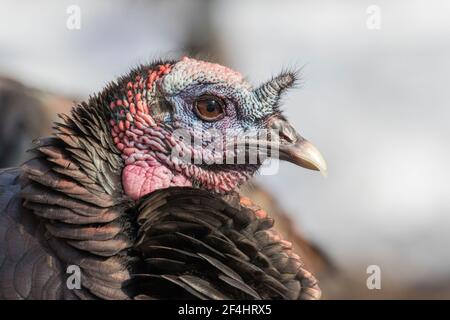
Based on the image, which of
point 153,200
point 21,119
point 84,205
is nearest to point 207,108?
point 153,200

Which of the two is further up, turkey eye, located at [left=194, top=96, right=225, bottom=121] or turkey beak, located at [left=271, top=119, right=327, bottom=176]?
turkey eye, located at [left=194, top=96, right=225, bottom=121]

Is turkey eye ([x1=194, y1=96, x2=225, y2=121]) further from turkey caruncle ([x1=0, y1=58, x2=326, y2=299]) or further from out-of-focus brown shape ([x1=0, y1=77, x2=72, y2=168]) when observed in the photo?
out-of-focus brown shape ([x1=0, y1=77, x2=72, y2=168])

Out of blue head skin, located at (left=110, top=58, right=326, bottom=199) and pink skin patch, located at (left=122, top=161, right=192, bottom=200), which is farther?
blue head skin, located at (left=110, top=58, right=326, bottom=199)

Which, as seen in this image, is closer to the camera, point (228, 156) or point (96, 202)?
point (96, 202)

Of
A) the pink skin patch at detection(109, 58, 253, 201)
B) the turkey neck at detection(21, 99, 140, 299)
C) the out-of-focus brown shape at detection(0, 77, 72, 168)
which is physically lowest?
the turkey neck at detection(21, 99, 140, 299)

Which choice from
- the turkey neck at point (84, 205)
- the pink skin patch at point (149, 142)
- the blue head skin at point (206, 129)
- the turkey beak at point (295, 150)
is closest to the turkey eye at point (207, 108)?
the blue head skin at point (206, 129)

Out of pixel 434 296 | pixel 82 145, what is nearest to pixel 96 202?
pixel 82 145

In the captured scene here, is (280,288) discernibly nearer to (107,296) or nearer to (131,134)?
(107,296)

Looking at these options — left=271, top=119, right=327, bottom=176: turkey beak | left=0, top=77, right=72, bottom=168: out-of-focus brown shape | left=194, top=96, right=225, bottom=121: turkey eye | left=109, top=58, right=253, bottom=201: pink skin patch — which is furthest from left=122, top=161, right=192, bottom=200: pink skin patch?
left=0, top=77, right=72, bottom=168: out-of-focus brown shape
